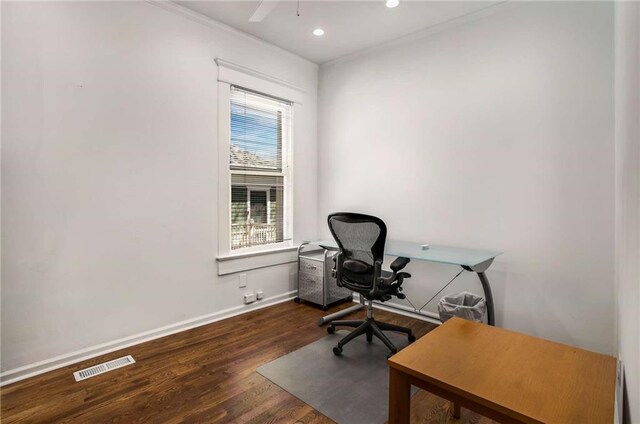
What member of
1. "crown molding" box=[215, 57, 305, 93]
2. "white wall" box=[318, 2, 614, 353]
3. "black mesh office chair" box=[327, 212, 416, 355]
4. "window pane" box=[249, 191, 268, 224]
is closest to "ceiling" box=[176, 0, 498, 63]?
"white wall" box=[318, 2, 614, 353]

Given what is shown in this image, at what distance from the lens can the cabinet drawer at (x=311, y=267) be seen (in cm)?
359

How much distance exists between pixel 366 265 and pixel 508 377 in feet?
5.08

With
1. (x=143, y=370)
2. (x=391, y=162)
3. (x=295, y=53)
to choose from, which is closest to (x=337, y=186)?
(x=391, y=162)

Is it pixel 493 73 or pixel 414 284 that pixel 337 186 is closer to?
pixel 414 284

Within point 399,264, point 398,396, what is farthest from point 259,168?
point 398,396

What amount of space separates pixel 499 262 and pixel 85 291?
3.40m

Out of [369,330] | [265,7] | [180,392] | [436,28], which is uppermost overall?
[436,28]

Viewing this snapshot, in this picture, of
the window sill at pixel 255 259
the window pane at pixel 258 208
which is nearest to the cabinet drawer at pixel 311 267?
the window sill at pixel 255 259

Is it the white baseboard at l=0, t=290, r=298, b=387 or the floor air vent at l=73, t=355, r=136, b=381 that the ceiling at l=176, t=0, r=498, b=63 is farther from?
the floor air vent at l=73, t=355, r=136, b=381

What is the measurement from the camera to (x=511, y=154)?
2.73m

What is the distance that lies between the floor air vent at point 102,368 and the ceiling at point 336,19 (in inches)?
118

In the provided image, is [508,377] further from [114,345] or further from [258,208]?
[258,208]

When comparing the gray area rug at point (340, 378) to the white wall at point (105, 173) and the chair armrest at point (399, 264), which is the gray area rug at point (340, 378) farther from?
the white wall at point (105, 173)

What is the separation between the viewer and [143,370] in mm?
2285
